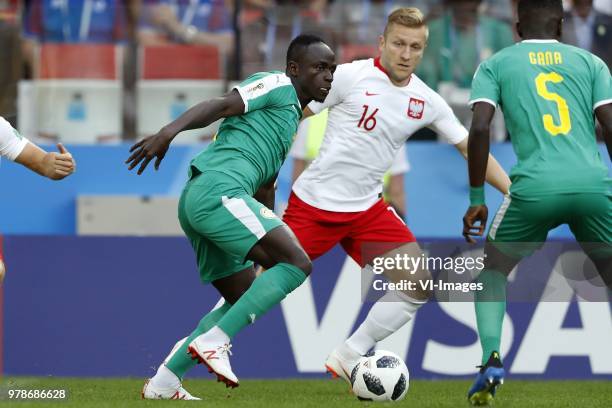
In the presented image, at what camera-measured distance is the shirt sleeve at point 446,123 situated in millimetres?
7945

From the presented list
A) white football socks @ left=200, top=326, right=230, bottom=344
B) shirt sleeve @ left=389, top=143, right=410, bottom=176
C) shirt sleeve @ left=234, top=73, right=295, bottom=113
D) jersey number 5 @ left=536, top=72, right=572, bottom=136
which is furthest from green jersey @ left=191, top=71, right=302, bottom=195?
shirt sleeve @ left=389, top=143, right=410, bottom=176

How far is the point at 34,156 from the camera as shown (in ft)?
21.9

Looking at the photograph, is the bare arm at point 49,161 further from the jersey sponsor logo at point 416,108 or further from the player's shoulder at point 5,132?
the jersey sponsor logo at point 416,108

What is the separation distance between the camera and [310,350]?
9125mm

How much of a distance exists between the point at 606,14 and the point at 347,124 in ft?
13.4

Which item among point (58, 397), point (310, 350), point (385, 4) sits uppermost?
point (385, 4)

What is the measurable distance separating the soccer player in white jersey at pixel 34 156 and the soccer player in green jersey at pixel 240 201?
567mm

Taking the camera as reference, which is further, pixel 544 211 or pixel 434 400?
pixel 434 400

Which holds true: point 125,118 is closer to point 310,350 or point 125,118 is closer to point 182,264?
point 182,264

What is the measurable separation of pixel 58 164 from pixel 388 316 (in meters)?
2.26

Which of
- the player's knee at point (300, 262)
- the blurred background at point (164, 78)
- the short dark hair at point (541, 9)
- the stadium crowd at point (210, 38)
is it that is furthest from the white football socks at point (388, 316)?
the stadium crowd at point (210, 38)

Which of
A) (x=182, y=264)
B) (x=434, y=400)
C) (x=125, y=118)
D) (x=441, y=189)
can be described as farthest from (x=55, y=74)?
(x=434, y=400)

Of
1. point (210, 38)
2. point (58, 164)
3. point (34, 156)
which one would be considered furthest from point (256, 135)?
point (210, 38)

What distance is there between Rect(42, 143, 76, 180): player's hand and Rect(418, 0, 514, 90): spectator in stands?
4.85 meters
